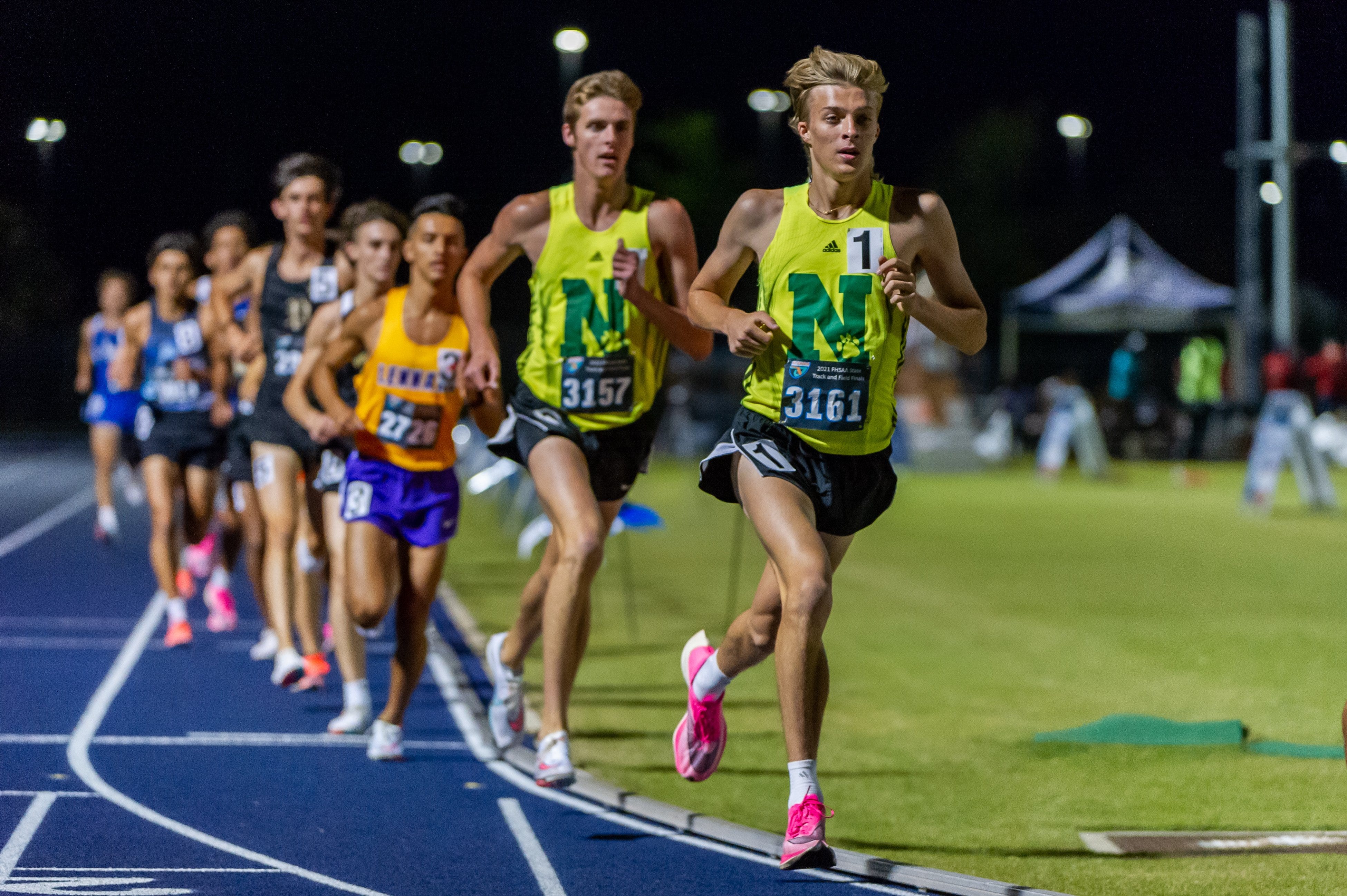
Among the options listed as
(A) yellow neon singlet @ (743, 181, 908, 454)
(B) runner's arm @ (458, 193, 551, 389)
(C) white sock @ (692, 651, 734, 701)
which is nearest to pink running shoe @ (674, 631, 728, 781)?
(C) white sock @ (692, 651, 734, 701)

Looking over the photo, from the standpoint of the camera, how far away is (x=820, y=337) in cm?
499

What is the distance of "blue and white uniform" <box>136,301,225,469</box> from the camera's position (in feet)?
31.9

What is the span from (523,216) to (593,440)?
2.74 ft

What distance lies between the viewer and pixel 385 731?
6863 millimetres

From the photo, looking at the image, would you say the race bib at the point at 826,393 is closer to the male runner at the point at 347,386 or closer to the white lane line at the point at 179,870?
the white lane line at the point at 179,870

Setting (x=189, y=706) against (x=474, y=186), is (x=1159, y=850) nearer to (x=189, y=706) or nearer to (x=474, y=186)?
(x=189, y=706)

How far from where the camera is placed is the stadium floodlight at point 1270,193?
69.8 ft

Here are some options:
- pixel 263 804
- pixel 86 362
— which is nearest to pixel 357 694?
pixel 263 804

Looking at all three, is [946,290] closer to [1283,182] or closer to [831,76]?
[831,76]

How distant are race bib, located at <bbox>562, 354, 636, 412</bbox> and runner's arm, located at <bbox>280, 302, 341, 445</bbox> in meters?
1.31

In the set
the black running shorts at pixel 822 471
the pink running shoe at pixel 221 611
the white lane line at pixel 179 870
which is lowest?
the white lane line at pixel 179 870

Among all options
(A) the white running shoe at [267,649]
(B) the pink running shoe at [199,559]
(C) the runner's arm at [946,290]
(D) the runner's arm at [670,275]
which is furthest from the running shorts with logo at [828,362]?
(B) the pink running shoe at [199,559]

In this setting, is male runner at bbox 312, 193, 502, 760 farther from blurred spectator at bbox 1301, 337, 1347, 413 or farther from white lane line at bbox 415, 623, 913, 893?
blurred spectator at bbox 1301, 337, 1347, 413

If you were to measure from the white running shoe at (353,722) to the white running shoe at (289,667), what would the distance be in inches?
34.4
